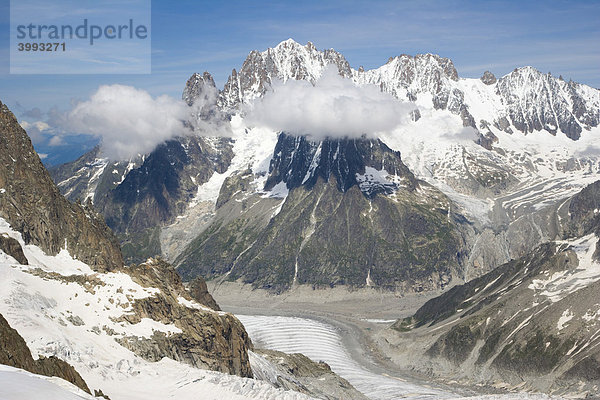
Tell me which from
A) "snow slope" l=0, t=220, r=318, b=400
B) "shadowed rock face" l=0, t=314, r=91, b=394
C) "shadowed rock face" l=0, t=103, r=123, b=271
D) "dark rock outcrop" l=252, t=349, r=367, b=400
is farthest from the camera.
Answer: "shadowed rock face" l=0, t=103, r=123, b=271

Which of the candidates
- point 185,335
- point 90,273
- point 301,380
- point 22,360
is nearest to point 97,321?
point 185,335

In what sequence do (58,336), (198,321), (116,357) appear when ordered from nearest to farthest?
(58,336), (116,357), (198,321)

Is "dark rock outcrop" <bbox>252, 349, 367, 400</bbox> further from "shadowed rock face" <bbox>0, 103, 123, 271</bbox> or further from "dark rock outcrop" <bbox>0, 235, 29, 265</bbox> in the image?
"dark rock outcrop" <bbox>0, 235, 29, 265</bbox>

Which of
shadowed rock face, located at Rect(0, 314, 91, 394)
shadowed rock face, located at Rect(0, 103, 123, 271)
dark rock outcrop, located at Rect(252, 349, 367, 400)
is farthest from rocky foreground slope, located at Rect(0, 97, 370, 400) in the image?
dark rock outcrop, located at Rect(252, 349, 367, 400)

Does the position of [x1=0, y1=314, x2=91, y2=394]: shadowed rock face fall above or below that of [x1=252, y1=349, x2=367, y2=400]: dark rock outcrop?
above

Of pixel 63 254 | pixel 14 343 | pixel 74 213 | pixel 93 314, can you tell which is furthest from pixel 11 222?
pixel 14 343

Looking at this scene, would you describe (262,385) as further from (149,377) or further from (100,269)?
(100,269)
